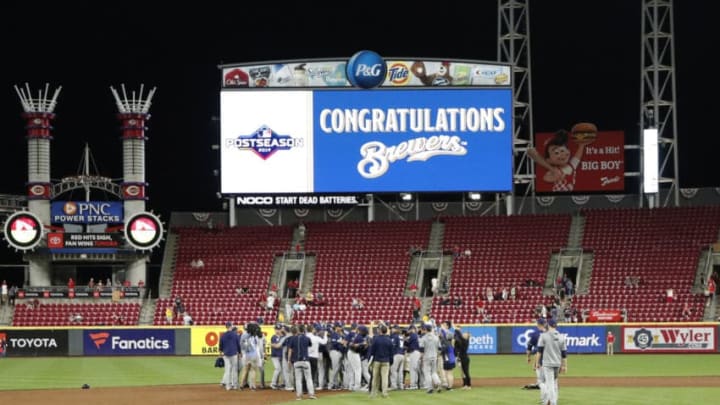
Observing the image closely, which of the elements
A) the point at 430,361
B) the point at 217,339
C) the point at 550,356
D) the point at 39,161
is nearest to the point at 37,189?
the point at 39,161

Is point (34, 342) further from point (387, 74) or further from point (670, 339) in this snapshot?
point (670, 339)

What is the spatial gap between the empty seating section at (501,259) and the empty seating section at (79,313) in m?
15.5

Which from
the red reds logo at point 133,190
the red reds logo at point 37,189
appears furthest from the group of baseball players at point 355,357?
the red reds logo at point 37,189

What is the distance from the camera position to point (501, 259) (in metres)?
→ 62.0

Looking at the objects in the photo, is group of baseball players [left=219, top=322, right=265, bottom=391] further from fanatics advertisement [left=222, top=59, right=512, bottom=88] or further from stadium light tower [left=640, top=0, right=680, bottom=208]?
stadium light tower [left=640, top=0, right=680, bottom=208]

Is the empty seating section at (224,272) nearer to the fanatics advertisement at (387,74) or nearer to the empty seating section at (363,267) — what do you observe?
the empty seating section at (363,267)

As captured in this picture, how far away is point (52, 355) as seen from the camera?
53906mm

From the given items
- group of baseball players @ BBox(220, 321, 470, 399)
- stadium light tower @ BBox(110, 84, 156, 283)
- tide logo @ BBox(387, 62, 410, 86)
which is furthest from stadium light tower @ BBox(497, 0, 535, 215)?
group of baseball players @ BBox(220, 321, 470, 399)

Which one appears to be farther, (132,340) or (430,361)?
(132,340)

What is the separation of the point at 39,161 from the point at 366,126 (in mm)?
16750

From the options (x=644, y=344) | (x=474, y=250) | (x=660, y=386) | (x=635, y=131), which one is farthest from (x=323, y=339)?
(x=635, y=131)

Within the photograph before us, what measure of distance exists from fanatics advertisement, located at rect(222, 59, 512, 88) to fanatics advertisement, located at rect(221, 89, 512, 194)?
21.5 inches

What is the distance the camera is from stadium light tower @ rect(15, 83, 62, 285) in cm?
6056

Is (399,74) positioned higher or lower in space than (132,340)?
higher
